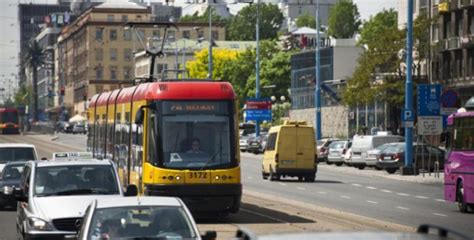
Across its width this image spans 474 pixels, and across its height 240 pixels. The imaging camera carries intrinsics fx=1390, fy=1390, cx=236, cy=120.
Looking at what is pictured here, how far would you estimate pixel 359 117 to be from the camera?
4190 inches

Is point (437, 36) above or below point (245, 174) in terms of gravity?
above

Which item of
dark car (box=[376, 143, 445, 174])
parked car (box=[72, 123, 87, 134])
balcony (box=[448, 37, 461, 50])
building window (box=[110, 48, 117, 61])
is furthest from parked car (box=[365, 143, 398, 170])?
building window (box=[110, 48, 117, 61])

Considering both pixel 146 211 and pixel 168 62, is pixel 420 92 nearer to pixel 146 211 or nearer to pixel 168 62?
pixel 146 211

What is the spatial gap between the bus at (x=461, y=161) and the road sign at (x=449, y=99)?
14218mm

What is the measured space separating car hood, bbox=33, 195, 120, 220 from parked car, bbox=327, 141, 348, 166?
1883 inches

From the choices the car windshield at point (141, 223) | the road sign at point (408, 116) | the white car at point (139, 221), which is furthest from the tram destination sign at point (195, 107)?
the road sign at point (408, 116)

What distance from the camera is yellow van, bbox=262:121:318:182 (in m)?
51.6

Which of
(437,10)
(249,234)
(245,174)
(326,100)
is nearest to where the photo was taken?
(249,234)

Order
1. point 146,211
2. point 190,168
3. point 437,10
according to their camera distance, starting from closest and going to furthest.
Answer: point 146,211
point 190,168
point 437,10

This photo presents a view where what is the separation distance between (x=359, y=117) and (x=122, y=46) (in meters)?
80.8

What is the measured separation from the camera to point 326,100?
384ft

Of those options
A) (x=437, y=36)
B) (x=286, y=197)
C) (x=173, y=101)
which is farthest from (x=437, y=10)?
(x=173, y=101)

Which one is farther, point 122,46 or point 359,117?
point 122,46

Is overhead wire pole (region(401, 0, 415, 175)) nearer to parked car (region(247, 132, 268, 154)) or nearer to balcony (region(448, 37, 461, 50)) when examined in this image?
balcony (region(448, 37, 461, 50))
